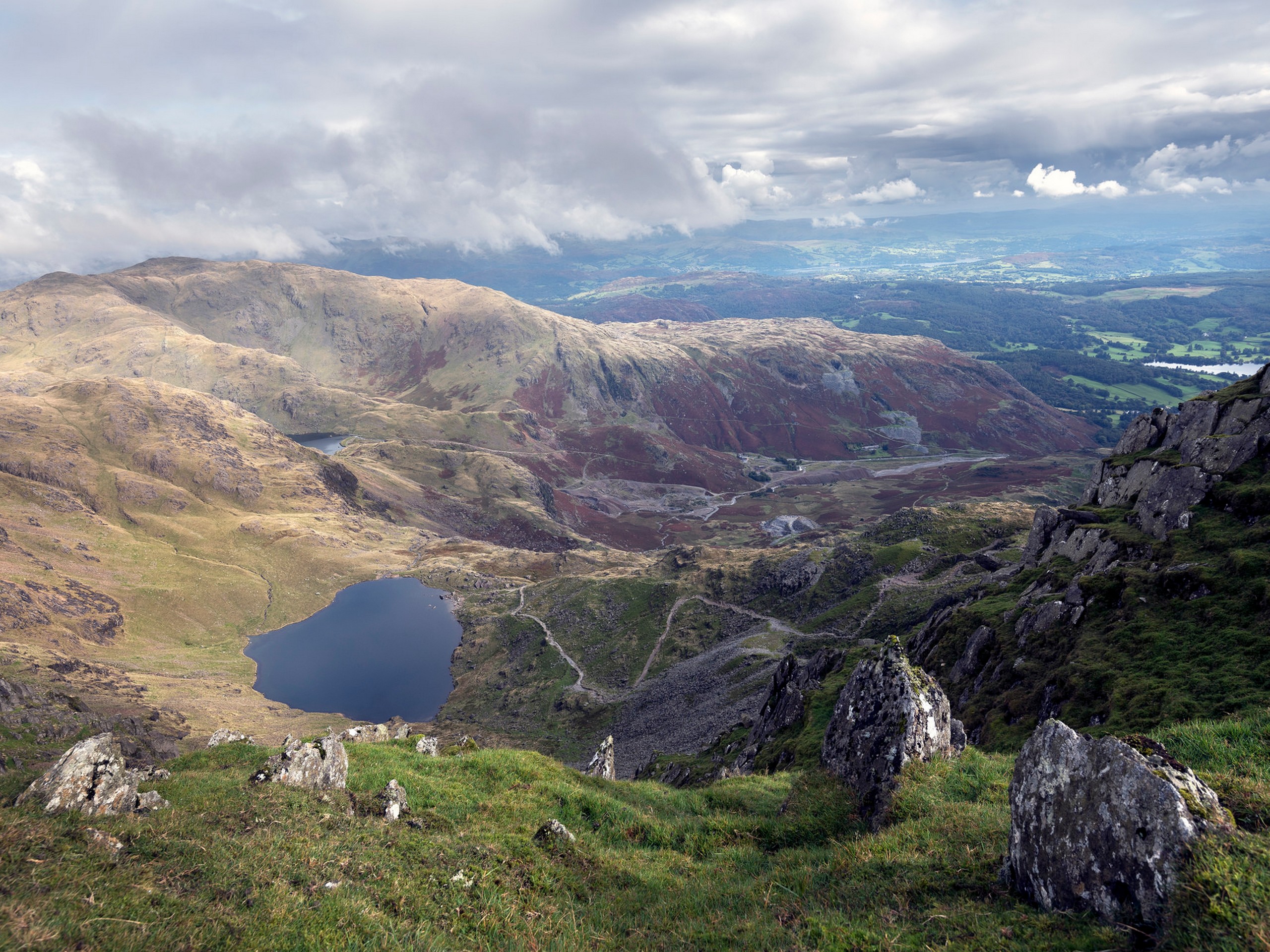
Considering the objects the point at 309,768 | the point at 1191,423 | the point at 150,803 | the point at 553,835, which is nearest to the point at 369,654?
the point at 309,768

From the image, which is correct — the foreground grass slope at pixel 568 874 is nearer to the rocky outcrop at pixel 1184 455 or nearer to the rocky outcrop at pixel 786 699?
the rocky outcrop at pixel 786 699

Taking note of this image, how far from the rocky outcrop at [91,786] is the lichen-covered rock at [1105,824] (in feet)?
66.6

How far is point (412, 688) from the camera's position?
131 m

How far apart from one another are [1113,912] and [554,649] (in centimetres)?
12471

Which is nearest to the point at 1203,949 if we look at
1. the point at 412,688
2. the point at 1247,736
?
the point at 1247,736

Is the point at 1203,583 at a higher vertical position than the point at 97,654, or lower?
higher

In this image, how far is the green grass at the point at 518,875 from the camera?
9695 millimetres

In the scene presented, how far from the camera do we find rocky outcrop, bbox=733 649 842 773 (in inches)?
2085

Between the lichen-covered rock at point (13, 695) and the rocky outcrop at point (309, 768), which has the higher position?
the rocky outcrop at point (309, 768)

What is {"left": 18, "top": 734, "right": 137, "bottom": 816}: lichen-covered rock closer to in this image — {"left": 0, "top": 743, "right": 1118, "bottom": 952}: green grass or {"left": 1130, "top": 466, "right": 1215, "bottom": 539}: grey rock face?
{"left": 0, "top": 743, "right": 1118, "bottom": 952}: green grass

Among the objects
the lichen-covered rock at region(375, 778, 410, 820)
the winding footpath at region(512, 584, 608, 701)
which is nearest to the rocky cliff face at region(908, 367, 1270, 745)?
the lichen-covered rock at region(375, 778, 410, 820)

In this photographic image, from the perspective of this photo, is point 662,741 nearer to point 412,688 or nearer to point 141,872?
point 412,688

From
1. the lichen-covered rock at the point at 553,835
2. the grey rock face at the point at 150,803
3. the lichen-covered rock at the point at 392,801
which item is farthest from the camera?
the lichen-covered rock at the point at 392,801

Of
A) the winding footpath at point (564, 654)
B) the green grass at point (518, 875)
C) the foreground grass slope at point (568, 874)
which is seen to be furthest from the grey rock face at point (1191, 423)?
the winding footpath at point (564, 654)
